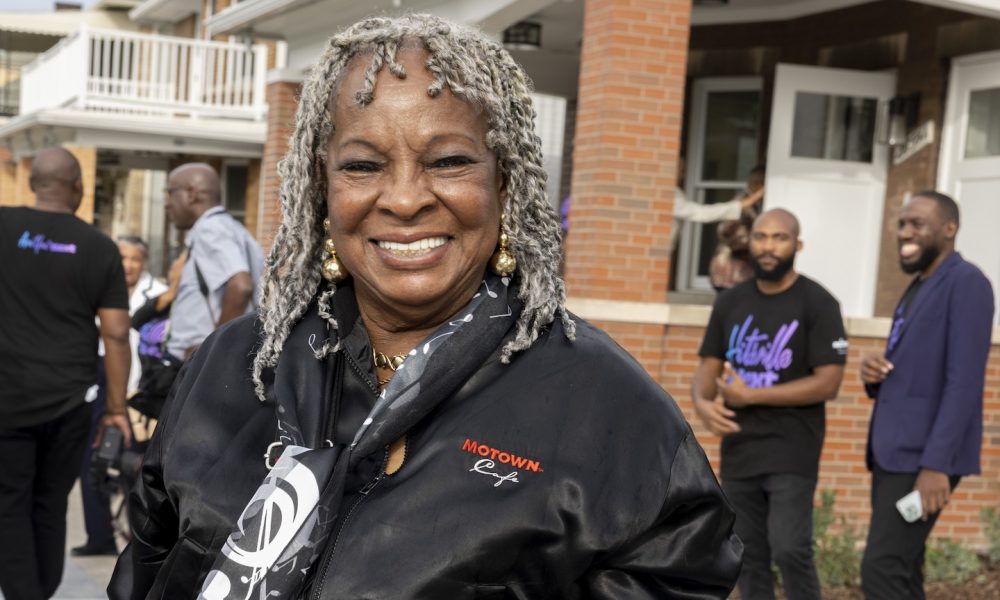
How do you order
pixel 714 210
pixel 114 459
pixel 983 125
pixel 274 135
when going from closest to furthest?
pixel 114 459 → pixel 983 125 → pixel 714 210 → pixel 274 135

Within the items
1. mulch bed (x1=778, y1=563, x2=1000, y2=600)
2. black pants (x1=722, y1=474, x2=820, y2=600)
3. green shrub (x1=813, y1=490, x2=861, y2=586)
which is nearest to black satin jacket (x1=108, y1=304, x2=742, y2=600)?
black pants (x1=722, y1=474, x2=820, y2=600)

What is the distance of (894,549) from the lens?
4.95m

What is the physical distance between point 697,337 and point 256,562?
5771 mm

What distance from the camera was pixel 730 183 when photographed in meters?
10.6

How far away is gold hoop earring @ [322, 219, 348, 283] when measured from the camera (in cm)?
212

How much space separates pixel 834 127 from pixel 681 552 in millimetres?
8078

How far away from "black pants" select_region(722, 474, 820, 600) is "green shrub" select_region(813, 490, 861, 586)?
1.26 metres

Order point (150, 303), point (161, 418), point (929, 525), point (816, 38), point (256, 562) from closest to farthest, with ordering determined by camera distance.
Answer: point (256, 562)
point (161, 418)
point (929, 525)
point (150, 303)
point (816, 38)

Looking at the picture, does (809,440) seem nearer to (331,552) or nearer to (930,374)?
(930,374)

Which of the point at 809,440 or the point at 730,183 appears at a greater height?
the point at 730,183

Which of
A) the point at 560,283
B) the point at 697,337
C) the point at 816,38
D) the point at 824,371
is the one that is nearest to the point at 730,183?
the point at 816,38

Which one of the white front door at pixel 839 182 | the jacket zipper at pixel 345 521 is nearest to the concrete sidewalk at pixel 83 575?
the jacket zipper at pixel 345 521

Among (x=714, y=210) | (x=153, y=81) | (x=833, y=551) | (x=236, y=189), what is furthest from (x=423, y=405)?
(x=236, y=189)

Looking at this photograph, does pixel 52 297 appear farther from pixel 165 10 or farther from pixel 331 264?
pixel 165 10
